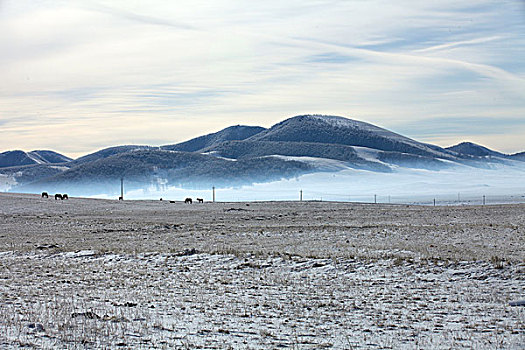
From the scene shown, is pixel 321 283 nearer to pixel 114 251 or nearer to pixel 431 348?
pixel 431 348

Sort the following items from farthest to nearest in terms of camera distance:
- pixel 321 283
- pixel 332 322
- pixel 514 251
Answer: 1. pixel 514 251
2. pixel 321 283
3. pixel 332 322

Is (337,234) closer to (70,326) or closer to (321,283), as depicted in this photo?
(321,283)

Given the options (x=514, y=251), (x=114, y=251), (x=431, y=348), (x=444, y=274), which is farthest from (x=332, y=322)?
(x=114, y=251)

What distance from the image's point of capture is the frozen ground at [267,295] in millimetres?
10680

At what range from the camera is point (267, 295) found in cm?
1504

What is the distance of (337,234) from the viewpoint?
32.7 m

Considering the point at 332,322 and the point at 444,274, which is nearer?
the point at 332,322

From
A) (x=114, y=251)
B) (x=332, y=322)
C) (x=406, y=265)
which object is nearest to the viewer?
(x=332, y=322)

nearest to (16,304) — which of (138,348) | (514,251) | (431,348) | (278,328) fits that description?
(138,348)

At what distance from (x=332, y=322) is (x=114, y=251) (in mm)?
14189

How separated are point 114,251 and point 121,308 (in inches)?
447

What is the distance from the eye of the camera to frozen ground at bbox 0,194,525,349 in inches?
420

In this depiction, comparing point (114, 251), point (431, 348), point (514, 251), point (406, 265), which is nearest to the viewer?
point (431, 348)

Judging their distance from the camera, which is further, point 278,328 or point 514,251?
point 514,251
